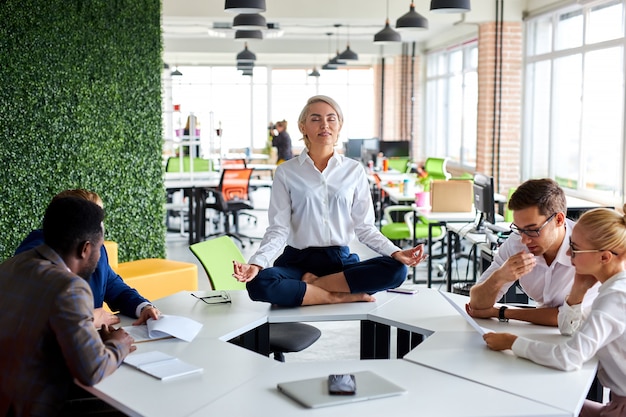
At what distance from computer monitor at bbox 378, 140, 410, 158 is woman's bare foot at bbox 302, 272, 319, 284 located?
1113 cm

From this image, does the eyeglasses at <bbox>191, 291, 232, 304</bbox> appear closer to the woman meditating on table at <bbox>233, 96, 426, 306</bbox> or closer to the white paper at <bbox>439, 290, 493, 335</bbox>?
the woman meditating on table at <bbox>233, 96, 426, 306</bbox>

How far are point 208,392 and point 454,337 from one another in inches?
44.7

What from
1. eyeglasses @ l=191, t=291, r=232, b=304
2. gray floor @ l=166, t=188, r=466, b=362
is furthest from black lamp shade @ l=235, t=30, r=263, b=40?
eyeglasses @ l=191, t=291, r=232, b=304

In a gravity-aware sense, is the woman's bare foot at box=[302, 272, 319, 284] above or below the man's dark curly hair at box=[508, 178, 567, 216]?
below

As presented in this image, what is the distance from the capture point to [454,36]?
16031 millimetres

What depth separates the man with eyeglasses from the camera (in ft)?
10.8

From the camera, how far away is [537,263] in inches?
137

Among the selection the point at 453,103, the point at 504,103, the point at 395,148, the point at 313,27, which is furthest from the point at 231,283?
the point at 453,103

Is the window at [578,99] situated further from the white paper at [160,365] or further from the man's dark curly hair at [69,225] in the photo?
the man's dark curly hair at [69,225]

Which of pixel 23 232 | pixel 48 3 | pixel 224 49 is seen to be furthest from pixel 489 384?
pixel 224 49

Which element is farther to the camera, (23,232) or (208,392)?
(23,232)

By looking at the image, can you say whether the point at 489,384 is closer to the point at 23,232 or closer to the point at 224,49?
the point at 23,232

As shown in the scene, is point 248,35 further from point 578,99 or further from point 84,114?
point 84,114

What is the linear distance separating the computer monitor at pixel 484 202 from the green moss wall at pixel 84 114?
3058 millimetres
